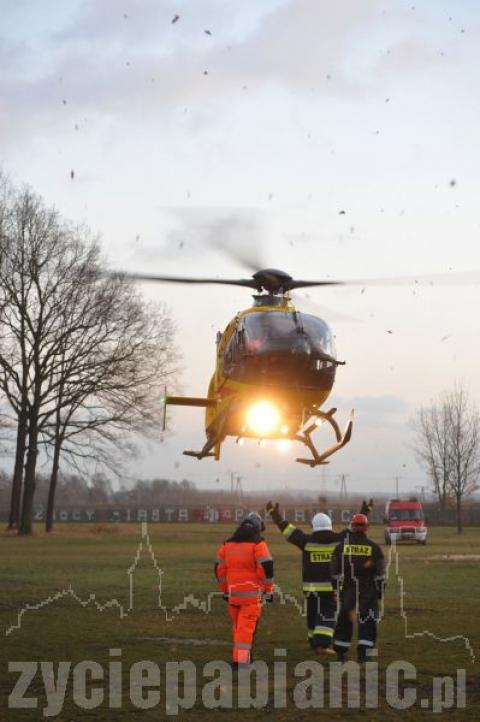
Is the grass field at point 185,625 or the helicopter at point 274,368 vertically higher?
the helicopter at point 274,368

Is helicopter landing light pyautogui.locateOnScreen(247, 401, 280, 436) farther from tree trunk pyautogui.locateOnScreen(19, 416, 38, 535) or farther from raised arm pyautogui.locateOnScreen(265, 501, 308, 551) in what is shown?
tree trunk pyautogui.locateOnScreen(19, 416, 38, 535)

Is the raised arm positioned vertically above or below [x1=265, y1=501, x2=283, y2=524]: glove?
below

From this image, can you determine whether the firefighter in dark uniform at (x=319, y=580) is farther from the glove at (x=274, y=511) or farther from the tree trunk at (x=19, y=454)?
the tree trunk at (x=19, y=454)

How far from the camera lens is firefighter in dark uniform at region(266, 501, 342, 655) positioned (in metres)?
13.9

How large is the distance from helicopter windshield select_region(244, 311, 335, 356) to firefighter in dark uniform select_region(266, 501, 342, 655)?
475cm

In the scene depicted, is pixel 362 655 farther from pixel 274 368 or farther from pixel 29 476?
pixel 29 476

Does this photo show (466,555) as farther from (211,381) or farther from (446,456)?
(446,456)

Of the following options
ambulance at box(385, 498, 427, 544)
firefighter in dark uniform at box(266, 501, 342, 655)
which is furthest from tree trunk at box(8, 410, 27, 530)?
firefighter in dark uniform at box(266, 501, 342, 655)

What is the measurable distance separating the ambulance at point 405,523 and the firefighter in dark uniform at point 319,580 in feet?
114

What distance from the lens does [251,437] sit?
67.6ft

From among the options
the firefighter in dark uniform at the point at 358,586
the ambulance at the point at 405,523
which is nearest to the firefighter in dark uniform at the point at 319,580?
the firefighter in dark uniform at the point at 358,586

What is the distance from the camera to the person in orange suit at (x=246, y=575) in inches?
504

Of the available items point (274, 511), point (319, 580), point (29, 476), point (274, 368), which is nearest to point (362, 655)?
point (319, 580)

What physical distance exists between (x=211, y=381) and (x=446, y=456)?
6167 centimetres
